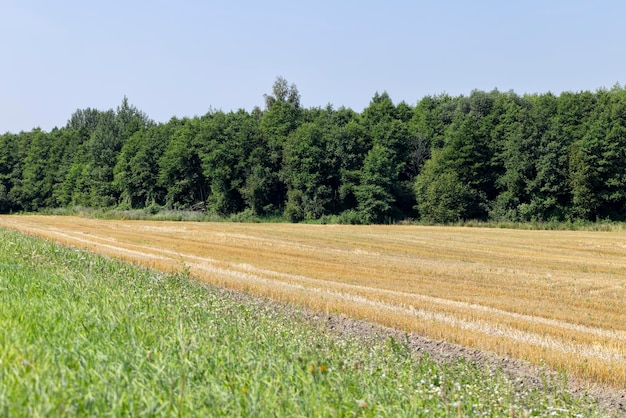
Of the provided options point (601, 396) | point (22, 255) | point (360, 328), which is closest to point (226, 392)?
point (601, 396)

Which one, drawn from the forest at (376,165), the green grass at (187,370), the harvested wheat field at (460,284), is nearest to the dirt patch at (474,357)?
the harvested wheat field at (460,284)

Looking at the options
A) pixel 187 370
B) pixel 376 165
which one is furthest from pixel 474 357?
pixel 376 165

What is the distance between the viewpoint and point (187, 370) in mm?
4000

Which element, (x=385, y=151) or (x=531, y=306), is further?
(x=385, y=151)

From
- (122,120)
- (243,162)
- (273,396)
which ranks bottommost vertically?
(273,396)

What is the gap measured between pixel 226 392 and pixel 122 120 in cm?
11224

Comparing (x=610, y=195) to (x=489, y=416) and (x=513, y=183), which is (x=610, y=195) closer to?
(x=513, y=183)

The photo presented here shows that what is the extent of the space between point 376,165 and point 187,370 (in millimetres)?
64476

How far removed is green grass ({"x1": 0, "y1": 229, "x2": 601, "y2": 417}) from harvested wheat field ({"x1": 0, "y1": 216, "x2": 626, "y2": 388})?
10.7 feet

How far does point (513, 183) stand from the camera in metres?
62.8

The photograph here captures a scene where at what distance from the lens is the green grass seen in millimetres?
3359

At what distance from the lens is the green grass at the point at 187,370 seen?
132 inches

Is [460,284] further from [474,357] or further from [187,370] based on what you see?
[187,370]

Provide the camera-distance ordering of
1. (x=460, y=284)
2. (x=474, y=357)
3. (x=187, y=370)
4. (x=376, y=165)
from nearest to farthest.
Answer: (x=187, y=370) → (x=474, y=357) → (x=460, y=284) → (x=376, y=165)
